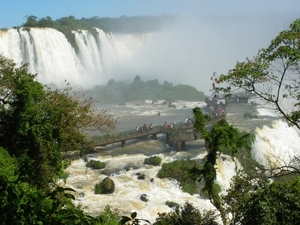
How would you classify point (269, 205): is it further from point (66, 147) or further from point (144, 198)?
point (144, 198)

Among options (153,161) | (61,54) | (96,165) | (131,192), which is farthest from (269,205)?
(61,54)

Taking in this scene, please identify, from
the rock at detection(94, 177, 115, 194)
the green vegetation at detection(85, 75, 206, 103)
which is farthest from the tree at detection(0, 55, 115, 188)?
the green vegetation at detection(85, 75, 206, 103)

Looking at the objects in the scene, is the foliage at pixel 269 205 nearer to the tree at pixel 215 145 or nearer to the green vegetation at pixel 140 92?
the tree at pixel 215 145

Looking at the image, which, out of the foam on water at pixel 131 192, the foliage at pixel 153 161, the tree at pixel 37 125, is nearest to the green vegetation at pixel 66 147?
the tree at pixel 37 125

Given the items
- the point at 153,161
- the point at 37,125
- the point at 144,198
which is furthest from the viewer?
the point at 153,161

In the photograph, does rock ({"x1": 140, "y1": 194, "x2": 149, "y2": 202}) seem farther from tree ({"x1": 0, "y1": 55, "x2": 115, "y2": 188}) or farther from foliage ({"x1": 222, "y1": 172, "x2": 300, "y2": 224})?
foliage ({"x1": 222, "y1": 172, "x2": 300, "y2": 224})

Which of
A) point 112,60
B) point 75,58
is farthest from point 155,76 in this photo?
point 75,58
